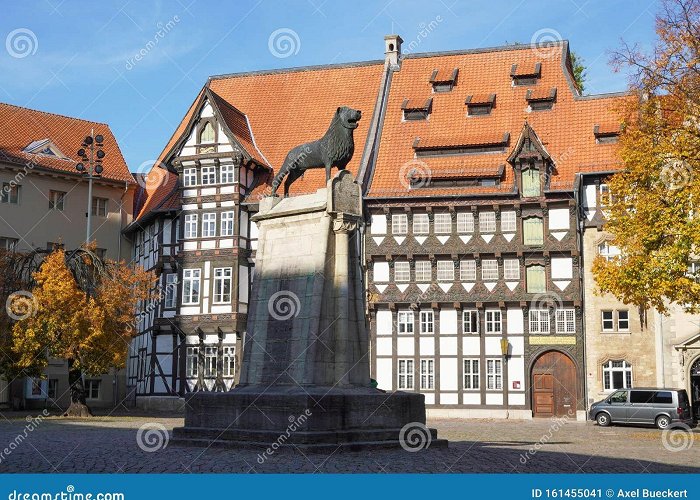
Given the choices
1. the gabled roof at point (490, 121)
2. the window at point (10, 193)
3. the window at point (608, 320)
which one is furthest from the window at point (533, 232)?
the window at point (10, 193)

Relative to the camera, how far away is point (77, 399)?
112 ft

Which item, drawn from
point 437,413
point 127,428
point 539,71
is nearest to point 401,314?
point 437,413

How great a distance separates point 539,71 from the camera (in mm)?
45531

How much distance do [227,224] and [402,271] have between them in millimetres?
8345

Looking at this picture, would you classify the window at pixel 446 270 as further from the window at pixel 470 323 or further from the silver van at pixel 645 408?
the silver van at pixel 645 408

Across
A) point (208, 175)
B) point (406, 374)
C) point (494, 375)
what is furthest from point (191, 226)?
point (494, 375)

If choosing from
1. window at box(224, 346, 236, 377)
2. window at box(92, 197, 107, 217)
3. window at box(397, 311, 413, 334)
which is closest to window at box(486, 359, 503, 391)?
window at box(397, 311, 413, 334)

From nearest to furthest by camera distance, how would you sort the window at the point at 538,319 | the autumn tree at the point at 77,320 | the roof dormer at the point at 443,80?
the autumn tree at the point at 77,320, the window at the point at 538,319, the roof dormer at the point at 443,80

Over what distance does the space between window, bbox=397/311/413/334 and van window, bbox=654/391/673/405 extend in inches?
433

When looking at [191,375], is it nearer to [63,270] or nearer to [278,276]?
[63,270]

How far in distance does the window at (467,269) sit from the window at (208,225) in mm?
11440

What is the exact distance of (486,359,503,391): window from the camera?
1587 inches

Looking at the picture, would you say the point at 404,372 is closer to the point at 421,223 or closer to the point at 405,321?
the point at 405,321

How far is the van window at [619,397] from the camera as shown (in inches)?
1399
